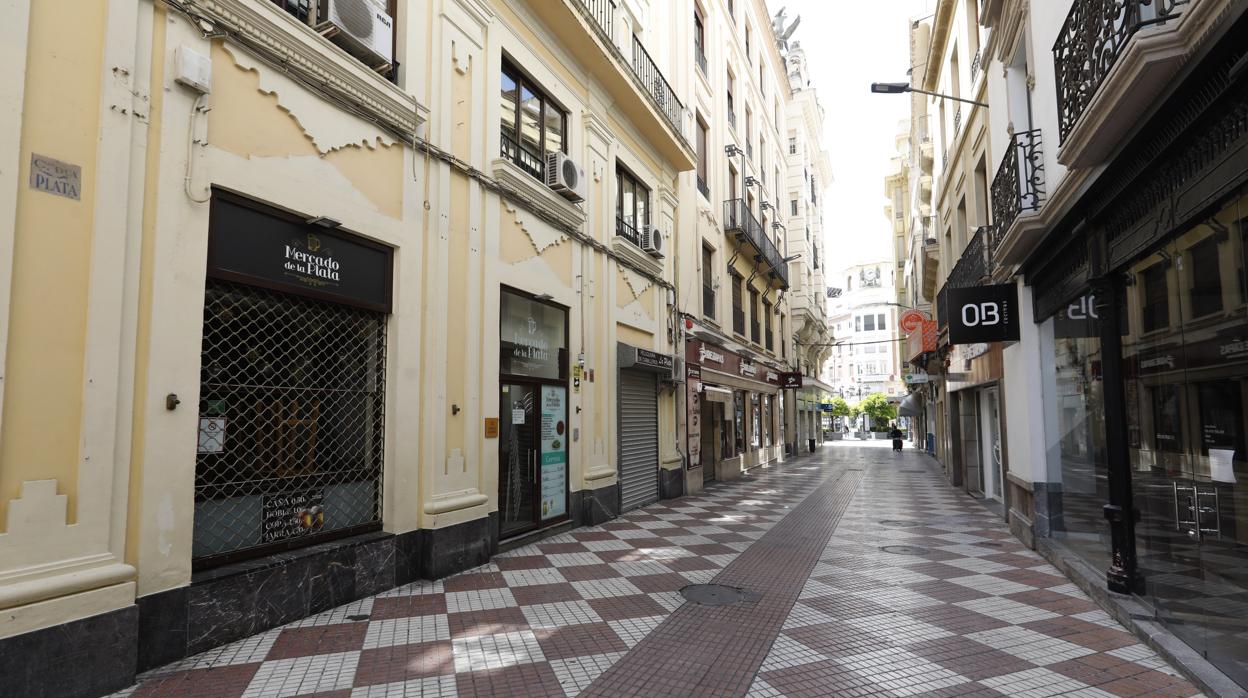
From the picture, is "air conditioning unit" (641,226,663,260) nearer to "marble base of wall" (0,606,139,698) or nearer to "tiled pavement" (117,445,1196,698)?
"tiled pavement" (117,445,1196,698)

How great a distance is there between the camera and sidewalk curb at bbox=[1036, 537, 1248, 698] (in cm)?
398

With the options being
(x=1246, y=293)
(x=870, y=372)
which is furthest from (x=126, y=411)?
(x=870, y=372)

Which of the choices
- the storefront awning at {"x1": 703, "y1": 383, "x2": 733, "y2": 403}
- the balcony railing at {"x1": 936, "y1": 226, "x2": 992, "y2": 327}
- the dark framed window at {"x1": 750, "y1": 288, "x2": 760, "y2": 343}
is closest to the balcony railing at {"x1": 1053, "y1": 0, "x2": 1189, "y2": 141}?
the balcony railing at {"x1": 936, "y1": 226, "x2": 992, "y2": 327}

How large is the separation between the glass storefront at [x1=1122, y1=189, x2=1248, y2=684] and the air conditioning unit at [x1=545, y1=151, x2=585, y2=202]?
6.77 m

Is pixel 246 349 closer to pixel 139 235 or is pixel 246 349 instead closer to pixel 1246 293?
pixel 139 235

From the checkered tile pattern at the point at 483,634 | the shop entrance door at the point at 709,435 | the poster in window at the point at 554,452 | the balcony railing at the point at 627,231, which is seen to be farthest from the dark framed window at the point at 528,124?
the shop entrance door at the point at 709,435

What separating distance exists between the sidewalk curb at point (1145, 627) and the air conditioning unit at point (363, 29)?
824 centimetres

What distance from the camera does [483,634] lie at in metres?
4.95

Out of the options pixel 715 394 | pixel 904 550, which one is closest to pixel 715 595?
pixel 904 550

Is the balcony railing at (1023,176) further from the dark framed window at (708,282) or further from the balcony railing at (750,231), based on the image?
the balcony railing at (750,231)

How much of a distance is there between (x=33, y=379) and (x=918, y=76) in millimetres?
22386

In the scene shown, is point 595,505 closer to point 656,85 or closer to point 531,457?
point 531,457

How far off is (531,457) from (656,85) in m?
8.57

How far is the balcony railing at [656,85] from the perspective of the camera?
1266 centimetres
